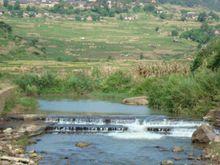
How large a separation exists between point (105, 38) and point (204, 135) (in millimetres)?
106482

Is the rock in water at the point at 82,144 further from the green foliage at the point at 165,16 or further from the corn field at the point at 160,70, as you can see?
the green foliage at the point at 165,16

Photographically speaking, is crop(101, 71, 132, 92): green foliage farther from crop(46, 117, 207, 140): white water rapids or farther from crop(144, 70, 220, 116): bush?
crop(46, 117, 207, 140): white water rapids

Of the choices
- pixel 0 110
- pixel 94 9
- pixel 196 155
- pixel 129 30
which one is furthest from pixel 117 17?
pixel 196 155

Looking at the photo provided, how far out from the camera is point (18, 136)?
136 ft

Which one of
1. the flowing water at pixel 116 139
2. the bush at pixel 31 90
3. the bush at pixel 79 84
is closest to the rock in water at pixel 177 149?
the flowing water at pixel 116 139

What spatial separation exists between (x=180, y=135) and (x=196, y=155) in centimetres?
752

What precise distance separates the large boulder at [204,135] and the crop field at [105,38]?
70.6 meters

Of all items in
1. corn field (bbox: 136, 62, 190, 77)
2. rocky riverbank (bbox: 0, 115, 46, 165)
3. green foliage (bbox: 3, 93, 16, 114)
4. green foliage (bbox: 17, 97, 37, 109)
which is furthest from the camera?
corn field (bbox: 136, 62, 190, 77)

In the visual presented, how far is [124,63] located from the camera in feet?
351

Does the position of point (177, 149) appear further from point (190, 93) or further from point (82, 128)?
point (190, 93)

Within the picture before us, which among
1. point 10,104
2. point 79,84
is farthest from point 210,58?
point 10,104

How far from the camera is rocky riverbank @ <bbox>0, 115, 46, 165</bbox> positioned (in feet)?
110

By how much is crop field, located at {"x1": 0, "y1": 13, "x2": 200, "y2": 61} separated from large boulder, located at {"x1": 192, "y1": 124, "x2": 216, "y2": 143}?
232ft

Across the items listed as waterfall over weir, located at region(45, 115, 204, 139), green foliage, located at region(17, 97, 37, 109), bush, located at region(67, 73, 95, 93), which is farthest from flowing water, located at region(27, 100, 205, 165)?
bush, located at region(67, 73, 95, 93)
